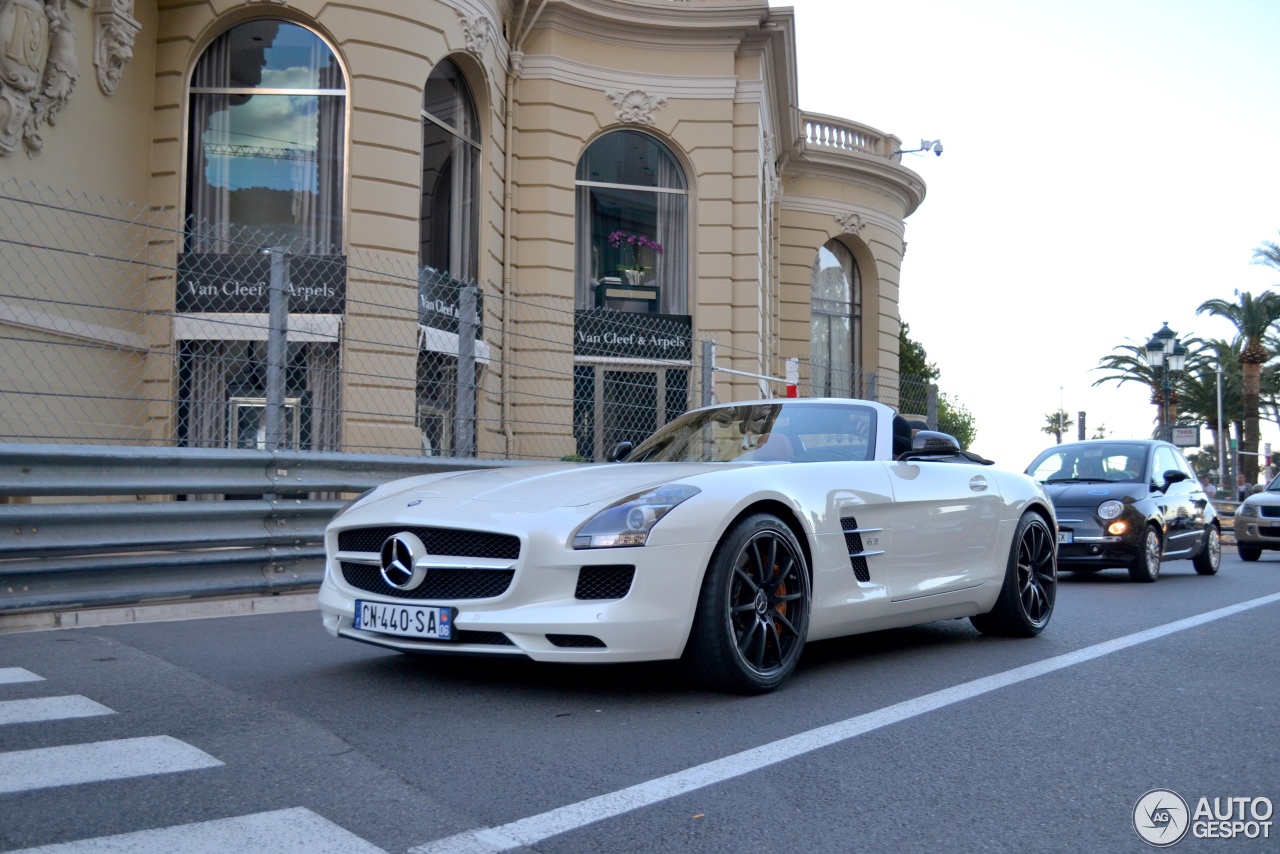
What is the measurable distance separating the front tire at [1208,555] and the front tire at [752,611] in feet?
32.7

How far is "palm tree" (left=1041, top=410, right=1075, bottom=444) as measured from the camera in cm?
10775

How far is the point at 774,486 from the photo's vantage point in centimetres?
528

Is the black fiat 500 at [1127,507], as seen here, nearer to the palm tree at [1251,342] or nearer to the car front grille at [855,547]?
the car front grille at [855,547]

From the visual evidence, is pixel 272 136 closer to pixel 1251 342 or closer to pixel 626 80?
pixel 626 80

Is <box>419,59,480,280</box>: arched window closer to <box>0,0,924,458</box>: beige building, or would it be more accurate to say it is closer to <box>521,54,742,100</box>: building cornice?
<box>0,0,924,458</box>: beige building

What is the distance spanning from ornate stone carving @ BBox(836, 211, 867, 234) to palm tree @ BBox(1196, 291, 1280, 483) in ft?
62.0

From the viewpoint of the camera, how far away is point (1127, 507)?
40.3 feet

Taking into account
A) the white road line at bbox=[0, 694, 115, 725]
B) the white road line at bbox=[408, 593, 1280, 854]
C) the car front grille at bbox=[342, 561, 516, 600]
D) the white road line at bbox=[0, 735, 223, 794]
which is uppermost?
the car front grille at bbox=[342, 561, 516, 600]

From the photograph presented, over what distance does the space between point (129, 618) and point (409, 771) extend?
365cm

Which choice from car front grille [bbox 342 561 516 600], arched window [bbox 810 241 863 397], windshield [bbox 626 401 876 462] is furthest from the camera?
arched window [bbox 810 241 863 397]

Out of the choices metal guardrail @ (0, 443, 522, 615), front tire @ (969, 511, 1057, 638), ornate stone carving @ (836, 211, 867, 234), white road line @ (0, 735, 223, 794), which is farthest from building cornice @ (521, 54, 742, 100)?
white road line @ (0, 735, 223, 794)

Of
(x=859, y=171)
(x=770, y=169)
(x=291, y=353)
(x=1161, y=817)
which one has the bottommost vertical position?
(x=1161, y=817)

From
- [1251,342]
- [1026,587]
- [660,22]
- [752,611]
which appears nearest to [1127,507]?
[1026,587]

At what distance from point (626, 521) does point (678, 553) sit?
0.77ft
